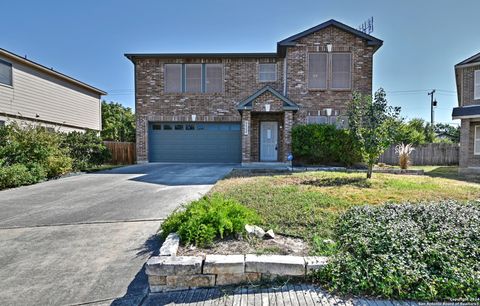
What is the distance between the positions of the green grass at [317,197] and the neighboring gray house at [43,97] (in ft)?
43.0

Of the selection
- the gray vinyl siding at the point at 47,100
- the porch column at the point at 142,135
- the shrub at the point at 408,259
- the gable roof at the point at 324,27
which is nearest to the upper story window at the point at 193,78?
the porch column at the point at 142,135

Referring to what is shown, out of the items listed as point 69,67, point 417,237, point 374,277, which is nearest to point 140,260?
point 374,277

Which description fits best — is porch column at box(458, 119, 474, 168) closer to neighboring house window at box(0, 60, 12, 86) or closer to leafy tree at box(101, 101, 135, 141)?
neighboring house window at box(0, 60, 12, 86)

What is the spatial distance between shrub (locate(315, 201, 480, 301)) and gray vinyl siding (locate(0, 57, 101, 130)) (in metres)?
16.9

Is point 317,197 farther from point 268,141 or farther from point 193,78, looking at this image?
point 193,78

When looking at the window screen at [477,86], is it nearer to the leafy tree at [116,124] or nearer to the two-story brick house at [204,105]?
the two-story brick house at [204,105]

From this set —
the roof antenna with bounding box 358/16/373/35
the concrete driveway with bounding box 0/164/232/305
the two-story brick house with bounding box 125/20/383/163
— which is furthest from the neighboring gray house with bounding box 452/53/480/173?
the concrete driveway with bounding box 0/164/232/305

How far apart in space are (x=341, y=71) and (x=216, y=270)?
14.1 metres

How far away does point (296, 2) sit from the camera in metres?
11.2

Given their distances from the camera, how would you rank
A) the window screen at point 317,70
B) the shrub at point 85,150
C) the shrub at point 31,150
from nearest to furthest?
the shrub at point 31,150 < the shrub at point 85,150 < the window screen at point 317,70

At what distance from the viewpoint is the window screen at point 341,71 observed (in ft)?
46.8

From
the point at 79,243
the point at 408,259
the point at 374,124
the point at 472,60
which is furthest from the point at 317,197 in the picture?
the point at 472,60

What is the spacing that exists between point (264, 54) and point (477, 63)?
10.9 m

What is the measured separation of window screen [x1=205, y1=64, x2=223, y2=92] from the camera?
15.8 m
